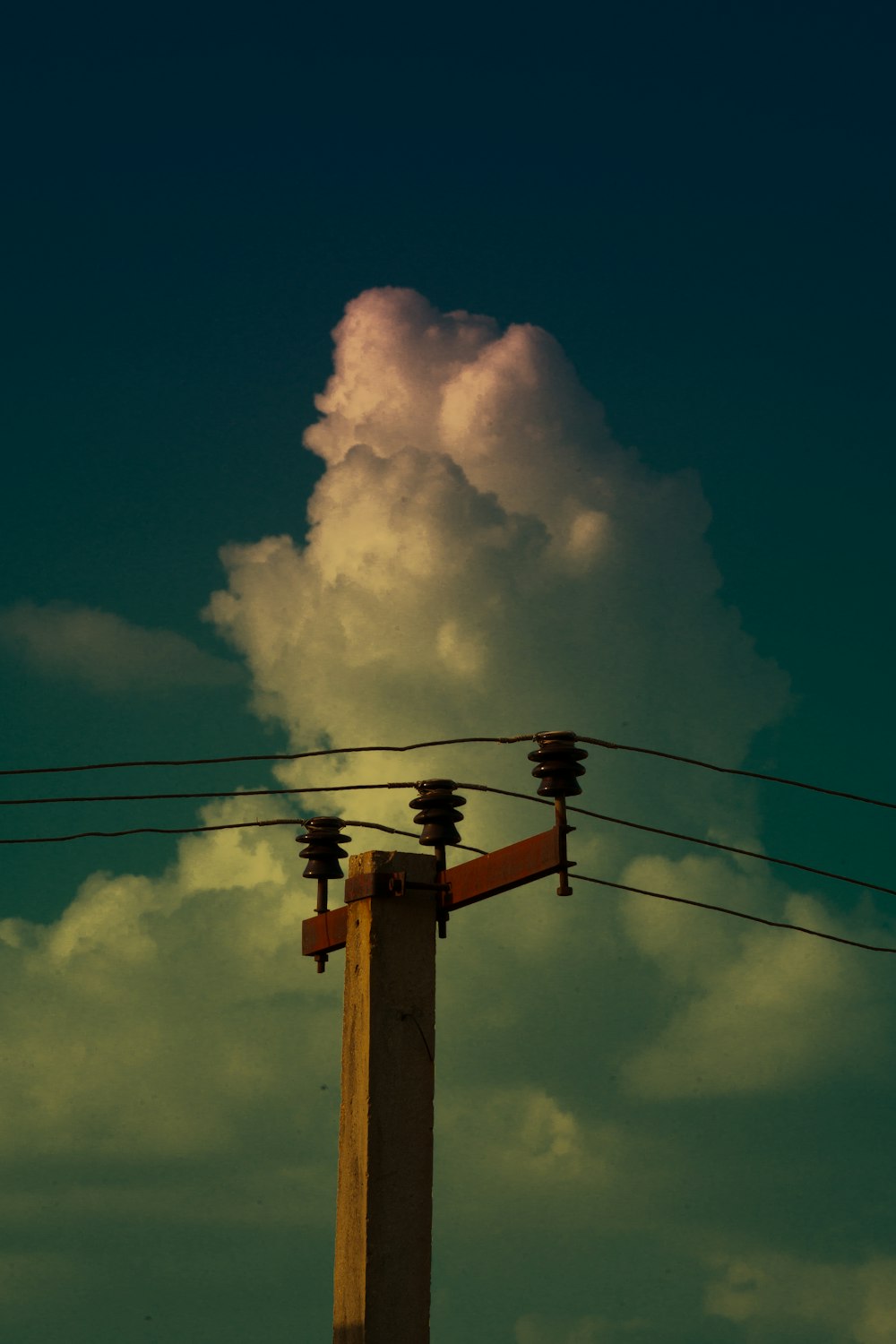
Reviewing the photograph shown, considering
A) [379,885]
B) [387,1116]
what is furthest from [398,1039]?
[379,885]

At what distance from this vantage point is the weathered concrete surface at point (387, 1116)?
1149cm

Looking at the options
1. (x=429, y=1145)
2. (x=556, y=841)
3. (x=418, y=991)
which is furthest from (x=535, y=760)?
(x=429, y=1145)

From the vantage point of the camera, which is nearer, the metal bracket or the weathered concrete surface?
the weathered concrete surface

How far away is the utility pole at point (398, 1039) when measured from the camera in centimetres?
1153

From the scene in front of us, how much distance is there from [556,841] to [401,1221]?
2.61 m

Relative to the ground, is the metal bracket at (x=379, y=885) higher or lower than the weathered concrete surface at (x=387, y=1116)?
higher

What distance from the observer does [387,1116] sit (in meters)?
11.8

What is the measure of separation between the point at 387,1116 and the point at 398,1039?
19.4 inches

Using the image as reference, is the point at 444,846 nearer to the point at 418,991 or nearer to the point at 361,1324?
the point at 418,991

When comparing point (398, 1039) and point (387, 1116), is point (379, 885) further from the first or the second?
point (387, 1116)

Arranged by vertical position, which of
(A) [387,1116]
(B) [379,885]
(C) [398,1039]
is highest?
(B) [379,885]

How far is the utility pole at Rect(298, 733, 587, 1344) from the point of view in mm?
11531

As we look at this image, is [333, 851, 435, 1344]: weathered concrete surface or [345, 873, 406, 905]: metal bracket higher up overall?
[345, 873, 406, 905]: metal bracket

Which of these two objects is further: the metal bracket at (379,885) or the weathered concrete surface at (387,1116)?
the metal bracket at (379,885)
